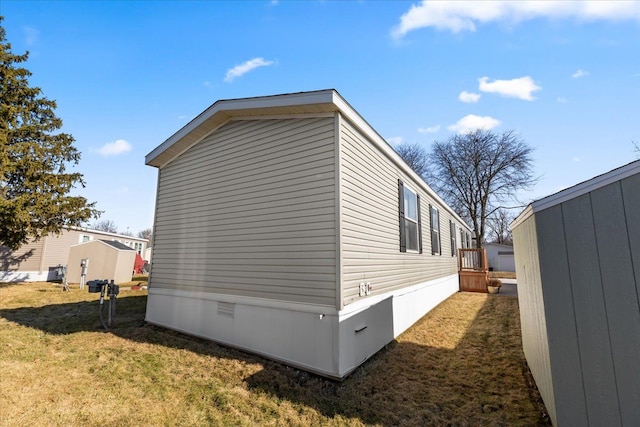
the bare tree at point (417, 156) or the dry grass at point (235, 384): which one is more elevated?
the bare tree at point (417, 156)

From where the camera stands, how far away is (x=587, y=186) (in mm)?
2750

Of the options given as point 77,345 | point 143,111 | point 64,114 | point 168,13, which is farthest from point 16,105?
point 77,345

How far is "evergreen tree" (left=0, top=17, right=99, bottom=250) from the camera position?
12609 millimetres

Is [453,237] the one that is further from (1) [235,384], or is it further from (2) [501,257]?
(2) [501,257]

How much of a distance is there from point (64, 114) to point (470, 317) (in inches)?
832

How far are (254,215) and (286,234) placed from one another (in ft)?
3.16

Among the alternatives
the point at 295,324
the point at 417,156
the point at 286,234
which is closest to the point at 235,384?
the point at 295,324

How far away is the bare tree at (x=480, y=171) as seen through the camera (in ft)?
88.2

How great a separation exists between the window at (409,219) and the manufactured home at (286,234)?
58mm

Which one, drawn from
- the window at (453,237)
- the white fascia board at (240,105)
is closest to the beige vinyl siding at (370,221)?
the white fascia board at (240,105)

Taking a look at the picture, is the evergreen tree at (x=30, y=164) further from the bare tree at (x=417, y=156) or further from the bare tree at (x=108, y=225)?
the bare tree at (x=108, y=225)

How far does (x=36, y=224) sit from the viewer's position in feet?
43.8

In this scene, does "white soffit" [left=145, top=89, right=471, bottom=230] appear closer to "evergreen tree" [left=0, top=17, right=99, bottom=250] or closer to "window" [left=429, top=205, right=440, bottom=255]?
"window" [left=429, top=205, right=440, bottom=255]

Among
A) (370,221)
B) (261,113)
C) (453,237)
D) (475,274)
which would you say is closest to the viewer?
(370,221)
